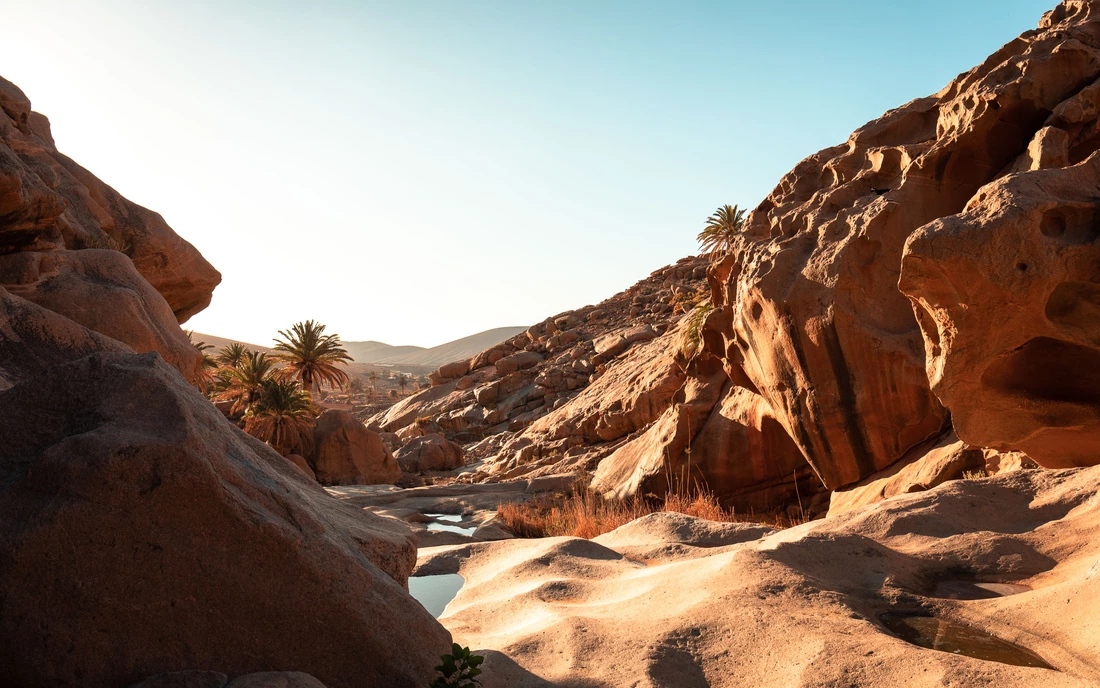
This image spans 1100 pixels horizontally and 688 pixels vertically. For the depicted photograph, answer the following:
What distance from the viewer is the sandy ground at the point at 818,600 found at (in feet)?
12.4

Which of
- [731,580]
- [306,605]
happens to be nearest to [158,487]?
[306,605]

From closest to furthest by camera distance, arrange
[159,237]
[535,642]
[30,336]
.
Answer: [535,642] < [30,336] < [159,237]

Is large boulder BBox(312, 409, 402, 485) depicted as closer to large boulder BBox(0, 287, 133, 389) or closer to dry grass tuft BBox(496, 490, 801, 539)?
dry grass tuft BBox(496, 490, 801, 539)

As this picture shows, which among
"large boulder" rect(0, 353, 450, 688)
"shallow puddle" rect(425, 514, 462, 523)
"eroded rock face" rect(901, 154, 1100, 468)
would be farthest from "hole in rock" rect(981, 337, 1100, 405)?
"shallow puddle" rect(425, 514, 462, 523)

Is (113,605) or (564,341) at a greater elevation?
(564,341)

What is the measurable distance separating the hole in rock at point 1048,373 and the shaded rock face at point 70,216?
872 centimetres

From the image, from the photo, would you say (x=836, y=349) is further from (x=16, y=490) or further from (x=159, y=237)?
(x=159, y=237)

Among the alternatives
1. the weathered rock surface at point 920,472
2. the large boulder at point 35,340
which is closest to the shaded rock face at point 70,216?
the large boulder at point 35,340

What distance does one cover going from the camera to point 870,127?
10781mm

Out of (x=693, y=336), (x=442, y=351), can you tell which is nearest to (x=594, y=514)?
(x=693, y=336)

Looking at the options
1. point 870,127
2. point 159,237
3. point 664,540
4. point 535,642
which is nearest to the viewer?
point 535,642

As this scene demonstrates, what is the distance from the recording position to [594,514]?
12.6 meters

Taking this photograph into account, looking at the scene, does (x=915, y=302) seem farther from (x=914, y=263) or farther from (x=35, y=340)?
(x=35, y=340)

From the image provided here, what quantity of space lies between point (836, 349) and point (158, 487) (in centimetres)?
848
